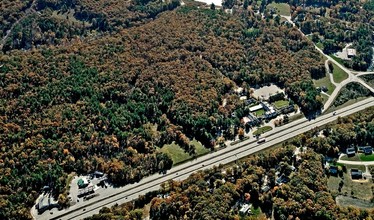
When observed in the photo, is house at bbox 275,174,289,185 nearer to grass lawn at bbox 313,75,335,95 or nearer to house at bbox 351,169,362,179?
house at bbox 351,169,362,179

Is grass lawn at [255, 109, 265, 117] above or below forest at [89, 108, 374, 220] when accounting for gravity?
above

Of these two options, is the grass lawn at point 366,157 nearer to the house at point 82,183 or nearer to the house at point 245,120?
the house at point 245,120

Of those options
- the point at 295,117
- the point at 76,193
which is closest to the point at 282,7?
the point at 295,117

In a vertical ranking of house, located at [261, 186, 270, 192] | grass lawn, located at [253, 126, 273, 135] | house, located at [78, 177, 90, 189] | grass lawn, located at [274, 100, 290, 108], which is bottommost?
house, located at [78, 177, 90, 189]

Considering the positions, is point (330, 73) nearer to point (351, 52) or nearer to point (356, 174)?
point (351, 52)

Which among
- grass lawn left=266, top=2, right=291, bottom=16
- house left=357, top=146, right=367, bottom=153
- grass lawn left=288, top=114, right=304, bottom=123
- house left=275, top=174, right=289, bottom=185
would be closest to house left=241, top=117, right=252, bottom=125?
grass lawn left=288, top=114, right=304, bottom=123

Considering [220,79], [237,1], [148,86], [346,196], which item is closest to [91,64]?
[148,86]
